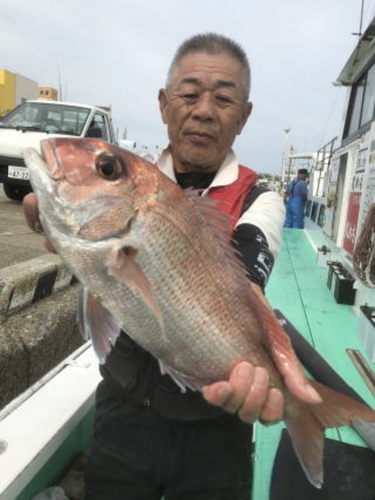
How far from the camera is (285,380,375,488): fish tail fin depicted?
150 centimetres

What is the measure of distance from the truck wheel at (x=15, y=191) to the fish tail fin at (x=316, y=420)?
10.1 m


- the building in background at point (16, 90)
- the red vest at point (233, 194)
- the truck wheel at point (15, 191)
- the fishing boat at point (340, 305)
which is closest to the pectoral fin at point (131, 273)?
the red vest at point (233, 194)

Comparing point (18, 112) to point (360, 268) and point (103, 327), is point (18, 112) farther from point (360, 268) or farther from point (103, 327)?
point (103, 327)

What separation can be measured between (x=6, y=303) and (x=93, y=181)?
277 cm

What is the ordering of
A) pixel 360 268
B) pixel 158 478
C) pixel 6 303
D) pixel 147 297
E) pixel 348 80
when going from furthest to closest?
pixel 348 80, pixel 360 268, pixel 6 303, pixel 158 478, pixel 147 297

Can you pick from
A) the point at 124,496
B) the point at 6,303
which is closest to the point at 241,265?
the point at 124,496

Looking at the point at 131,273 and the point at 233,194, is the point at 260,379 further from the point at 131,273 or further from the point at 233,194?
the point at 233,194

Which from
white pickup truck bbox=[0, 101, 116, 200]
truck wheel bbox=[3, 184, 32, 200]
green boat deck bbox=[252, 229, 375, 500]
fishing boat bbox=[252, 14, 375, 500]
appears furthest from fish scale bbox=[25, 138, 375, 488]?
truck wheel bbox=[3, 184, 32, 200]

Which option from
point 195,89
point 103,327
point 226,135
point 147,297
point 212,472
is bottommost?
point 212,472

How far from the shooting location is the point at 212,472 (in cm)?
184

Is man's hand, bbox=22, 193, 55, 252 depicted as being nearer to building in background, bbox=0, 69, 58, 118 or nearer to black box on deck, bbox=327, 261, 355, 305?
black box on deck, bbox=327, 261, 355, 305

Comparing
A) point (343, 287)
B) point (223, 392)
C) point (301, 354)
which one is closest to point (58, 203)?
point (223, 392)

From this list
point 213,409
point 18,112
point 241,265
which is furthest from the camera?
point 18,112

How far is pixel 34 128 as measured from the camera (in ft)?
32.4
